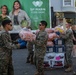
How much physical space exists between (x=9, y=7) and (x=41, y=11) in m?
2.21

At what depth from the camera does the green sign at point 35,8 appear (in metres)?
20.5

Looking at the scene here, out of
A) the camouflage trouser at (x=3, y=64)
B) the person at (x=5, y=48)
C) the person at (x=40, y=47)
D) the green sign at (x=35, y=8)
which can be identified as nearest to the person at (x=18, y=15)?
the green sign at (x=35, y=8)

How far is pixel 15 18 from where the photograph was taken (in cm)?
2028

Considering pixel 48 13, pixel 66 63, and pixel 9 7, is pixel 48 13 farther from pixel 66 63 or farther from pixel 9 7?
pixel 66 63

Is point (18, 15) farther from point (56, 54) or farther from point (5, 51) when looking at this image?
point (5, 51)

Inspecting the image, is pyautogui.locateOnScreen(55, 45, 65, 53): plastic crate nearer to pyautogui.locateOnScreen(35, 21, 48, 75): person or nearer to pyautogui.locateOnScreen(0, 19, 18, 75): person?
pyautogui.locateOnScreen(35, 21, 48, 75): person

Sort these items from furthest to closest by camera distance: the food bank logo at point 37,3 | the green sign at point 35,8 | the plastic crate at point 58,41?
the food bank logo at point 37,3 < the green sign at point 35,8 < the plastic crate at point 58,41

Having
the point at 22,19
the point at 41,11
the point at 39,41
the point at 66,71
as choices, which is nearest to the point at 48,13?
the point at 41,11

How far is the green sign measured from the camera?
2047 cm

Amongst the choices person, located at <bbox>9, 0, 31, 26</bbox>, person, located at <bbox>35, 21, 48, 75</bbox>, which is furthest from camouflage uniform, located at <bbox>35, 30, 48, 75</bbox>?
person, located at <bbox>9, 0, 31, 26</bbox>

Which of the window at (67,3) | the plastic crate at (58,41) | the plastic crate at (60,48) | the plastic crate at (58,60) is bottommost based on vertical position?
the plastic crate at (58,60)

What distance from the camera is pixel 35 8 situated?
2075cm

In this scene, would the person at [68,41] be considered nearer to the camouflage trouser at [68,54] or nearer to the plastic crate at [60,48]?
the camouflage trouser at [68,54]

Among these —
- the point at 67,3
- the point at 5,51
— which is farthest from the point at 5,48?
the point at 67,3
